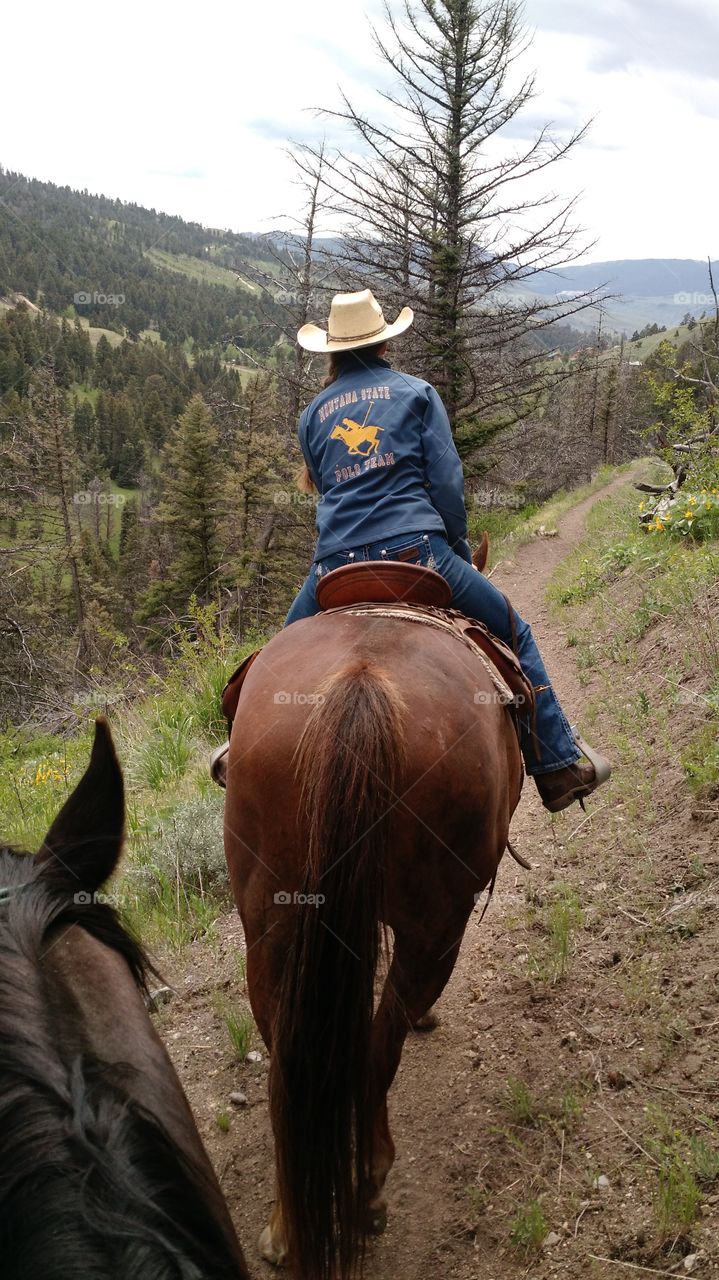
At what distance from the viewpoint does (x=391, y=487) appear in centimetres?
321

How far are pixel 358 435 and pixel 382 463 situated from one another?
0.18 m

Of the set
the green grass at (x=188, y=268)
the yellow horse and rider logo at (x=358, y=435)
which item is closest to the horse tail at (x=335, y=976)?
the yellow horse and rider logo at (x=358, y=435)

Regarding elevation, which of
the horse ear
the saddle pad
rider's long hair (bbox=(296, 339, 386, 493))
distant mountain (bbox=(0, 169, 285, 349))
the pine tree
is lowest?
the pine tree

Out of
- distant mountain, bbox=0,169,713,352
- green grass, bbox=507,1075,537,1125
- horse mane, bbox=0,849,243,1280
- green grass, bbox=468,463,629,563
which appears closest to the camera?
horse mane, bbox=0,849,243,1280

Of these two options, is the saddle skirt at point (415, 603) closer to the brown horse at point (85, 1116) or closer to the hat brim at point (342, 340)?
the hat brim at point (342, 340)

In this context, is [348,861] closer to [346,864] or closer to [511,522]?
[346,864]

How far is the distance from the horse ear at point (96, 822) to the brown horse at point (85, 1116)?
0.05 metres

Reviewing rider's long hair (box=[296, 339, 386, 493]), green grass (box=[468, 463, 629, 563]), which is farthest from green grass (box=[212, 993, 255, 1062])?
green grass (box=[468, 463, 629, 563])

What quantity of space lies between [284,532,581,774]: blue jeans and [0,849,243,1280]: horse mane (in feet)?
7.22

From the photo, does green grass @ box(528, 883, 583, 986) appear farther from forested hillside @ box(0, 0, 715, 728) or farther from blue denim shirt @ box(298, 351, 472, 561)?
forested hillside @ box(0, 0, 715, 728)

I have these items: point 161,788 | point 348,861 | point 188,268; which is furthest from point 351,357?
point 188,268

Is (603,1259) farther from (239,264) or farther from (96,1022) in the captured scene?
(239,264)

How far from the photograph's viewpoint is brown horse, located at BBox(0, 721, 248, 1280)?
0.82 meters

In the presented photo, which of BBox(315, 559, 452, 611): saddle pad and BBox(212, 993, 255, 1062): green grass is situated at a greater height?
BBox(315, 559, 452, 611): saddle pad
